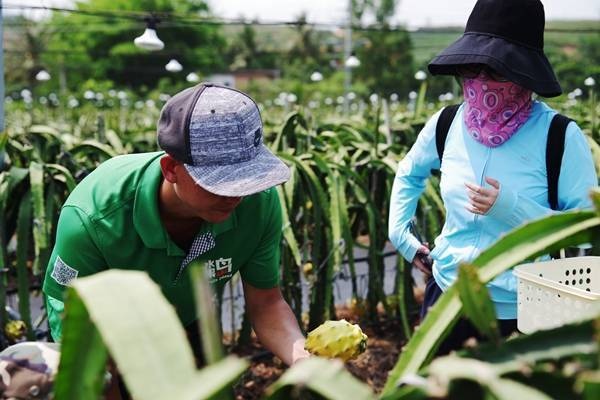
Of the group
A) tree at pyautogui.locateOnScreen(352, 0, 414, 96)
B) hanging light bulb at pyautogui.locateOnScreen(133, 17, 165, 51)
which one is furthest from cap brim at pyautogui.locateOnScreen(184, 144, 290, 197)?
tree at pyautogui.locateOnScreen(352, 0, 414, 96)

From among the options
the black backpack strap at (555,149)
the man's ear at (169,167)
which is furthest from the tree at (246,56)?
the man's ear at (169,167)

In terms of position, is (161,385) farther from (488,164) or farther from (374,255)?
(374,255)

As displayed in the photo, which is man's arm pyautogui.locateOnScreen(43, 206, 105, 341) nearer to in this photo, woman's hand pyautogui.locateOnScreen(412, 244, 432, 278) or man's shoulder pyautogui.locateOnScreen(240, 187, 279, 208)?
man's shoulder pyautogui.locateOnScreen(240, 187, 279, 208)

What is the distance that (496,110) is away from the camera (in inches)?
54.8

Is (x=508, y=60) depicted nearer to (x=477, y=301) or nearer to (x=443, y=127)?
(x=443, y=127)

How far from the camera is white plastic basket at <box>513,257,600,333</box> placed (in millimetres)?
944

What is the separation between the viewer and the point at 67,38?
114 feet

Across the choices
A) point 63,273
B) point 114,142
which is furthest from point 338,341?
point 114,142

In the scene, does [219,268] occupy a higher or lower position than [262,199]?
lower

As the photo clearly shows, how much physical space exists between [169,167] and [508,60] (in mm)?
659

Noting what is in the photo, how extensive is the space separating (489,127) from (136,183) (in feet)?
2.19

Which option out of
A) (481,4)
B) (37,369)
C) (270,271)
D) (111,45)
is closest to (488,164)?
(481,4)

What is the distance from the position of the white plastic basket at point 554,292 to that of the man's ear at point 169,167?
1.69ft

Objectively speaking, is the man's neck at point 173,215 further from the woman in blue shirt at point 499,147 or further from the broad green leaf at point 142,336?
the broad green leaf at point 142,336
